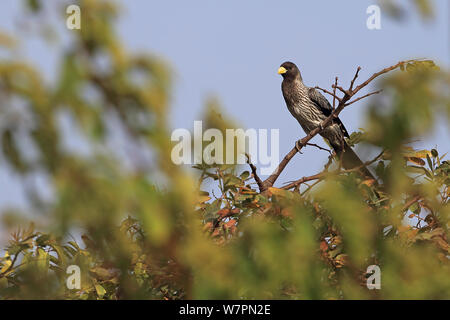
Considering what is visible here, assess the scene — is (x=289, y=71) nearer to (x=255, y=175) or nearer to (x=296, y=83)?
(x=296, y=83)

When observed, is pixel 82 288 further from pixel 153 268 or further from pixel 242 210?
pixel 242 210

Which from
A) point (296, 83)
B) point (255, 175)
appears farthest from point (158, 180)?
point (296, 83)

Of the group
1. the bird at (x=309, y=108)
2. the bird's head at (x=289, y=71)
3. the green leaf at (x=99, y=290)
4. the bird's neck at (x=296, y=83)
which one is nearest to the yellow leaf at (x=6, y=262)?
the green leaf at (x=99, y=290)

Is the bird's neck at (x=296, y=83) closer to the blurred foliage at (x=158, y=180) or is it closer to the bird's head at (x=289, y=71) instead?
the bird's head at (x=289, y=71)

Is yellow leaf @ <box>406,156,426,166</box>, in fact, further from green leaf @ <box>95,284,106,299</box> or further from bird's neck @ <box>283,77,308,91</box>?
bird's neck @ <box>283,77,308,91</box>

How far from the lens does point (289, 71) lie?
9055mm

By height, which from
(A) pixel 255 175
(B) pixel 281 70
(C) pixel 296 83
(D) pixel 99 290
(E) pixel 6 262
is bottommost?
(D) pixel 99 290

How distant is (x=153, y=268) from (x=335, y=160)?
1.67m

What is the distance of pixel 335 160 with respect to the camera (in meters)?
4.06

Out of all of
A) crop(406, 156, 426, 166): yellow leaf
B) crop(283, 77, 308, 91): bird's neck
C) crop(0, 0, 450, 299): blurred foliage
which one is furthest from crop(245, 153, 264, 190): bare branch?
crop(283, 77, 308, 91): bird's neck

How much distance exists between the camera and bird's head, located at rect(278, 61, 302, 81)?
898 cm

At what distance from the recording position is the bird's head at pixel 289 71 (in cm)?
898
